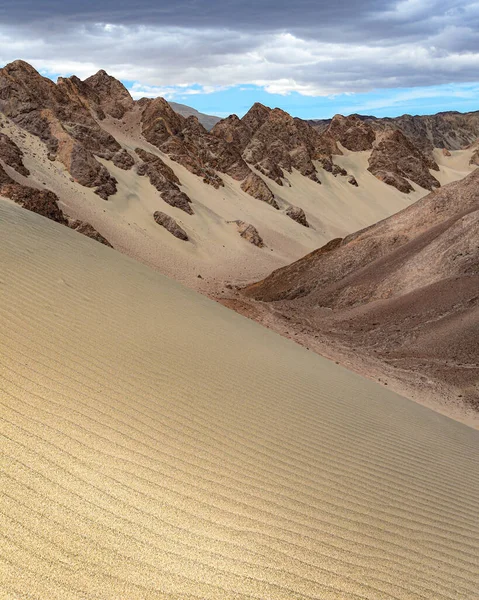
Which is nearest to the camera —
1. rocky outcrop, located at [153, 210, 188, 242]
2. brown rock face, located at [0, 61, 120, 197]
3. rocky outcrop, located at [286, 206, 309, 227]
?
rocky outcrop, located at [153, 210, 188, 242]

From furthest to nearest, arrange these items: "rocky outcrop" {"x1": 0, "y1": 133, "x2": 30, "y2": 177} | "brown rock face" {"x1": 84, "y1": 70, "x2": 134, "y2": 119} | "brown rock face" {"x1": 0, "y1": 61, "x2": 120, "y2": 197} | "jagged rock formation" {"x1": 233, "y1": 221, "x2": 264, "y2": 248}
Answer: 1. "brown rock face" {"x1": 84, "y1": 70, "x2": 134, "y2": 119}
2. "jagged rock formation" {"x1": 233, "y1": 221, "x2": 264, "y2": 248}
3. "brown rock face" {"x1": 0, "y1": 61, "x2": 120, "y2": 197}
4. "rocky outcrop" {"x1": 0, "y1": 133, "x2": 30, "y2": 177}

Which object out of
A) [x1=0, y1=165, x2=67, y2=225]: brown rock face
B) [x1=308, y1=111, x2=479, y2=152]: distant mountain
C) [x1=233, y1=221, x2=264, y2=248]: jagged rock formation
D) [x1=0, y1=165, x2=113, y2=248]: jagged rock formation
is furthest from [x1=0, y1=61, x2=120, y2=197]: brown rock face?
[x1=308, y1=111, x2=479, y2=152]: distant mountain

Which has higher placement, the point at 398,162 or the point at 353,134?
the point at 353,134

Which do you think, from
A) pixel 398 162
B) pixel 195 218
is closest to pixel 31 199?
pixel 195 218

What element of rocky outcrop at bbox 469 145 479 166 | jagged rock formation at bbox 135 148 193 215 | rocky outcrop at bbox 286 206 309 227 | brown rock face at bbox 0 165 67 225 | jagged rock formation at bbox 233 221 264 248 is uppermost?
rocky outcrop at bbox 469 145 479 166

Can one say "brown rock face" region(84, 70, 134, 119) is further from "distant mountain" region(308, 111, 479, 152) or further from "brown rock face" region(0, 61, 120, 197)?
"distant mountain" region(308, 111, 479, 152)

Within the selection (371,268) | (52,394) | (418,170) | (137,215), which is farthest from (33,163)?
(418,170)

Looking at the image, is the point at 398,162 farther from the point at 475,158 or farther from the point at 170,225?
the point at 170,225
